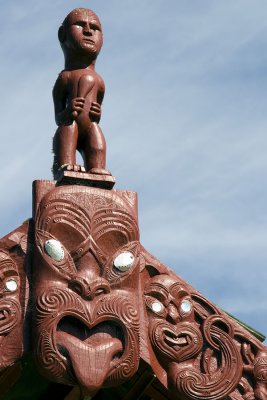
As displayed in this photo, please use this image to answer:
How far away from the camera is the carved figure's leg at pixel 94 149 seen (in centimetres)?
1005

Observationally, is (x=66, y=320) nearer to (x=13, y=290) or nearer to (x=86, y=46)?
(x=13, y=290)

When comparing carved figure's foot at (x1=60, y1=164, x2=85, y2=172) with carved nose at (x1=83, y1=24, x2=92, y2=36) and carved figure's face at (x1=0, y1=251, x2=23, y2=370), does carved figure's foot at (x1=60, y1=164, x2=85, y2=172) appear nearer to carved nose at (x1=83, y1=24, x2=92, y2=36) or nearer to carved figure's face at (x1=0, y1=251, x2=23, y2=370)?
carved figure's face at (x1=0, y1=251, x2=23, y2=370)

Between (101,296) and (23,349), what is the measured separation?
607 mm

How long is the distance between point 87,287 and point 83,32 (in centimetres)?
203

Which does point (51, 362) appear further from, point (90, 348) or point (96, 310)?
point (96, 310)

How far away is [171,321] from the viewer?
384 inches

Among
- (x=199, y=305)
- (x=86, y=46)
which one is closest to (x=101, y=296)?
(x=199, y=305)

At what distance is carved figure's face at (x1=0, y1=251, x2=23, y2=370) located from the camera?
920cm

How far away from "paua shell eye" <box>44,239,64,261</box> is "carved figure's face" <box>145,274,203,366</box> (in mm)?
674

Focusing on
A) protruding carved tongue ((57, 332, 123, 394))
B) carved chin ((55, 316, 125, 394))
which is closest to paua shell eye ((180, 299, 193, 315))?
carved chin ((55, 316, 125, 394))

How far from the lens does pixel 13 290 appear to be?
9383 millimetres

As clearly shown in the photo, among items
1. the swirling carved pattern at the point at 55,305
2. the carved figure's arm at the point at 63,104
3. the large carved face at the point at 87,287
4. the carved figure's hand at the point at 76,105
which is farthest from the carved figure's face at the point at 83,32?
the swirling carved pattern at the point at 55,305

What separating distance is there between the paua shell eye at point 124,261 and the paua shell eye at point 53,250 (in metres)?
0.36

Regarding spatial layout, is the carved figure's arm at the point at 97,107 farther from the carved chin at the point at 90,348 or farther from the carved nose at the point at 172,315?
the carved chin at the point at 90,348
